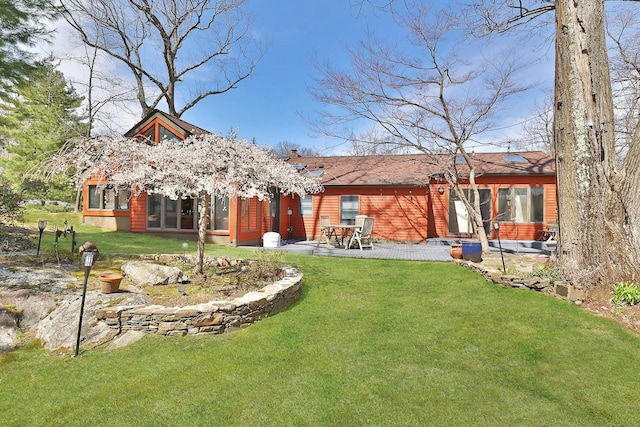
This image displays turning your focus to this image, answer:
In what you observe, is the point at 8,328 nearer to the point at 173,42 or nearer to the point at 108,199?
Result: the point at 108,199

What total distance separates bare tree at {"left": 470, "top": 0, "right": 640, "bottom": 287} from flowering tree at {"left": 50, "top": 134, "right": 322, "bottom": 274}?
5.54m

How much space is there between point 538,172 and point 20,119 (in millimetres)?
28462

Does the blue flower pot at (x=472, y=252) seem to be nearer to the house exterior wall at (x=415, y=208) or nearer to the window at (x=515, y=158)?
the house exterior wall at (x=415, y=208)

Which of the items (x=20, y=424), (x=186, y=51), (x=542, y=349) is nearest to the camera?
(x=20, y=424)

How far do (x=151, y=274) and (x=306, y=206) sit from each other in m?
8.85

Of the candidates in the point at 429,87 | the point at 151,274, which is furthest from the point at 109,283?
the point at 429,87

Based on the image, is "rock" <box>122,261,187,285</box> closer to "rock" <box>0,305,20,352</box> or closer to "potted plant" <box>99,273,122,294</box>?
"potted plant" <box>99,273,122,294</box>

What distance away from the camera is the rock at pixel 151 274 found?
562cm

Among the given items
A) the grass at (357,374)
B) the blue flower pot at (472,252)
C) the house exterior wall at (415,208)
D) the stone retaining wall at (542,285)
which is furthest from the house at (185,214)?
the stone retaining wall at (542,285)

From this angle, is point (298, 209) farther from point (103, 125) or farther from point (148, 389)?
point (103, 125)

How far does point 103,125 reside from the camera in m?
21.4

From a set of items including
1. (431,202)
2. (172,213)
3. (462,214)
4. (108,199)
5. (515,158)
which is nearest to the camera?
(172,213)

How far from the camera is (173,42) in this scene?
18.9 meters

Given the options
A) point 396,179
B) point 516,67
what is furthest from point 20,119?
point 516,67
